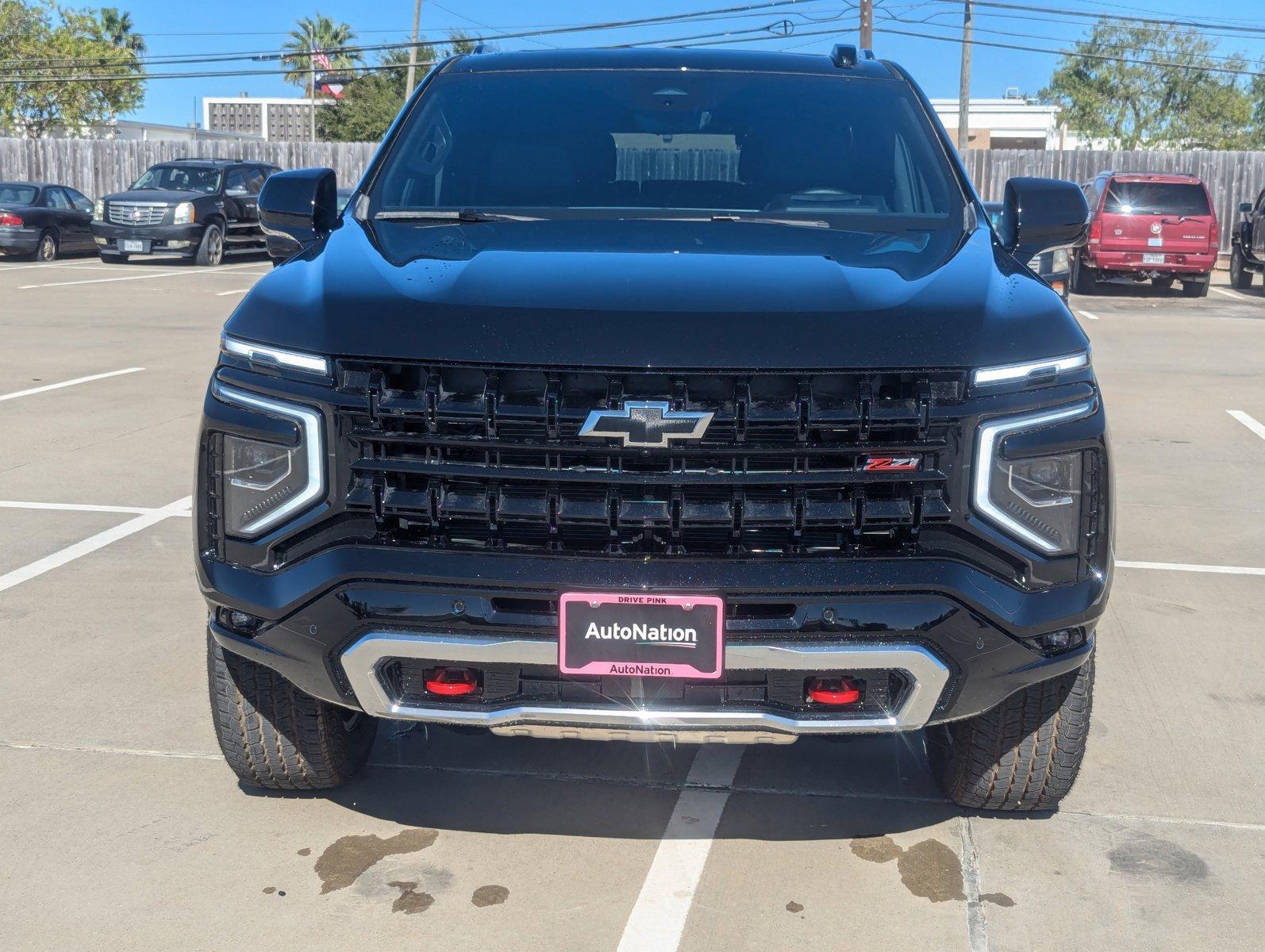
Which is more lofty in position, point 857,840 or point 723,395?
point 723,395

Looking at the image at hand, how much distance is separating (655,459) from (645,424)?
0.28 feet

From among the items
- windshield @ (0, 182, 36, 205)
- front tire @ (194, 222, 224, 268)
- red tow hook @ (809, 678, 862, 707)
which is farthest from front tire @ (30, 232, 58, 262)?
red tow hook @ (809, 678, 862, 707)

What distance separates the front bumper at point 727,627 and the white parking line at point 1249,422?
7.36 meters

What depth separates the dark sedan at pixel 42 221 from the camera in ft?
80.7

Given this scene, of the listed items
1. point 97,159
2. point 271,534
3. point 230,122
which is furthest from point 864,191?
point 230,122

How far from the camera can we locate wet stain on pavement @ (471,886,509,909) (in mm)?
3252

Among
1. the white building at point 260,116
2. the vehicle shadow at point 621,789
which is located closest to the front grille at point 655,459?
the vehicle shadow at point 621,789

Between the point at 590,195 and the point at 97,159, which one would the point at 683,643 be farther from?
the point at 97,159

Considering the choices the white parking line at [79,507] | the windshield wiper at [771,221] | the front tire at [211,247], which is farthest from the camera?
the front tire at [211,247]

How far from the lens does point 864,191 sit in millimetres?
4254

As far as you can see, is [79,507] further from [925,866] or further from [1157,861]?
[1157,861]

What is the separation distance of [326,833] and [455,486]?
3.65ft

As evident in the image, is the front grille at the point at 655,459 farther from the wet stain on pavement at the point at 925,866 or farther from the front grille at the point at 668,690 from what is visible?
the wet stain on pavement at the point at 925,866

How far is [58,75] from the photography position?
63.3 m
